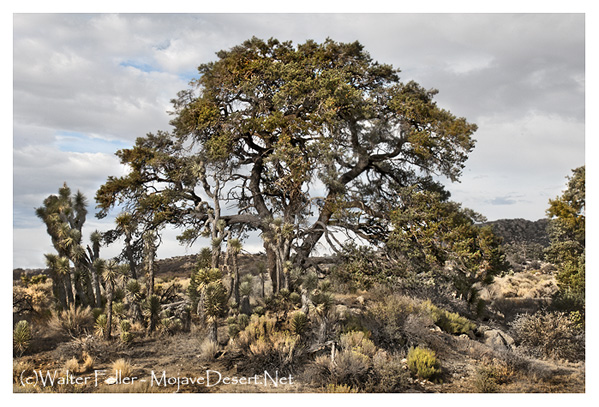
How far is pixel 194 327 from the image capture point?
1291cm

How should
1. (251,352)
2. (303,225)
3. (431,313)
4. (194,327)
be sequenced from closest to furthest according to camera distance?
(251,352) → (194,327) → (431,313) → (303,225)

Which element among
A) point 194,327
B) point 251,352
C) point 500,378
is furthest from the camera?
point 194,327

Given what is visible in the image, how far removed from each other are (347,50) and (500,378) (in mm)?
12090

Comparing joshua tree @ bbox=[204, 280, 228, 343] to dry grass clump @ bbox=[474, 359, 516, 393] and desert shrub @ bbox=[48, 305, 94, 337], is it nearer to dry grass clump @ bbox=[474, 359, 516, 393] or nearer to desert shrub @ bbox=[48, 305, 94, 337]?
desert shrub @ bbox=[48, 305, 94, 337]

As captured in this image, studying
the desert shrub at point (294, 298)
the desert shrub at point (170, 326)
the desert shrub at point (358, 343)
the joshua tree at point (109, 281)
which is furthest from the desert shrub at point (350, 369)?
the joshua tree at point (109, 281)

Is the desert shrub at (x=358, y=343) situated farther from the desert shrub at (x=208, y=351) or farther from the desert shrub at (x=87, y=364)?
the desert shrub at (x=87, y=364)

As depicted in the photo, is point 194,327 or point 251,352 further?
point 194,327

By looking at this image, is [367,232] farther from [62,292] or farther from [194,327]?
[62,292]

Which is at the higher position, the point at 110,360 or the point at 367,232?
the point at 367,232

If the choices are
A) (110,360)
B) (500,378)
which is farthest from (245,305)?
(500,378)

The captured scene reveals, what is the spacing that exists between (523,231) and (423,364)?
112ft

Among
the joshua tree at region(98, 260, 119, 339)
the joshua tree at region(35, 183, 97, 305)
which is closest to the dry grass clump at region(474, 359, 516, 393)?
the joshua tree at region(98, 260, 119, 339)

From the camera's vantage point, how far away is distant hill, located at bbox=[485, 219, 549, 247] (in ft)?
123

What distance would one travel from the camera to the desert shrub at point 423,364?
32.3 ft
